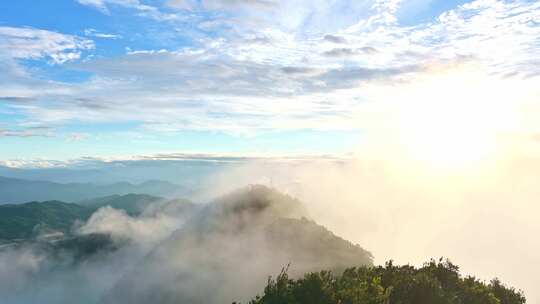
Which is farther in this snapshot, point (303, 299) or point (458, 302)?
point (458, 302)

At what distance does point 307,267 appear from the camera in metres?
187

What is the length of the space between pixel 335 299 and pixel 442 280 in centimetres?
3249

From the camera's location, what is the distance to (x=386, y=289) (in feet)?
184

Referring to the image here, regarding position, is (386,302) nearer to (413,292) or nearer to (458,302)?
(413,292)

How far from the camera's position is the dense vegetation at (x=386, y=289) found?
50094 millimetres

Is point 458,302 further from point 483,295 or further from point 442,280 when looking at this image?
point 442,280

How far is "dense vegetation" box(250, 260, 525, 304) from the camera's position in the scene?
164 feet

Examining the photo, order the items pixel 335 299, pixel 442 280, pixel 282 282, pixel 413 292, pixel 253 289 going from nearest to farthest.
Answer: pixel 335 299, pixel 282 282, pixel 413 292, pixel 442 280, pixel 253 289

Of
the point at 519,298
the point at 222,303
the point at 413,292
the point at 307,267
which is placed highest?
the point at 413,292

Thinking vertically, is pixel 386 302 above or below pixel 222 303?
Result: above

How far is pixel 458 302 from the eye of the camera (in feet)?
197

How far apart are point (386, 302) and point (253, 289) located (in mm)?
150814

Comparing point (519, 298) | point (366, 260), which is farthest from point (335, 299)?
point (366, 260)

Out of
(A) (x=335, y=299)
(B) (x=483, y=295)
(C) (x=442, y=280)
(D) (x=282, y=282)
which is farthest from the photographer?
(C) (x=442, y=280)
